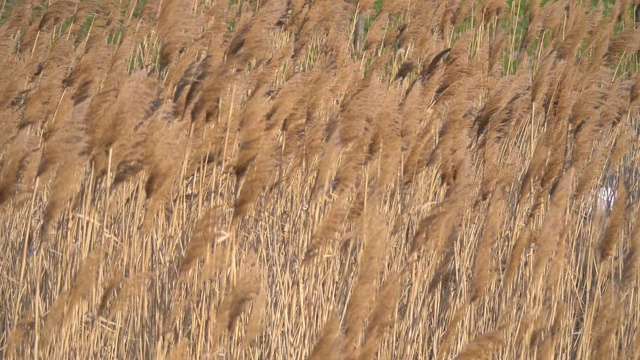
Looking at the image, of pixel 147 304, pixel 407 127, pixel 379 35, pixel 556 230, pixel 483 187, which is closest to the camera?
pixel 556 230

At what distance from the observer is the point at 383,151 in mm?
2910

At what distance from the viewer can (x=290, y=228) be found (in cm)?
308

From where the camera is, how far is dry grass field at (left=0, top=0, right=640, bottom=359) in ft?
7.82

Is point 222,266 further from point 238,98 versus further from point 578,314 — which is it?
point 578,314

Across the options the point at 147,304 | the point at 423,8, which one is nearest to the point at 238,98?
the point at 147,304

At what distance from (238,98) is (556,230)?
1298 mm

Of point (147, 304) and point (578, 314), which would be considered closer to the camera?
point (147, 304)

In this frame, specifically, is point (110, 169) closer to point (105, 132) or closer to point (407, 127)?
point (105, 132)

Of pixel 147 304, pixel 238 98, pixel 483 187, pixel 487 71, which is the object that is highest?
pixel 487 71

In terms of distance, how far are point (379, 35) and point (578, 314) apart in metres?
2.10

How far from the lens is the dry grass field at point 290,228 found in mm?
2383

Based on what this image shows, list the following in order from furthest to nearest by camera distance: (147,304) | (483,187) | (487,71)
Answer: (487,71), (483,187), (147,304)

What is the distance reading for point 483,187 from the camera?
3.02m

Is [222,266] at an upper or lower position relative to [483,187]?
lower
